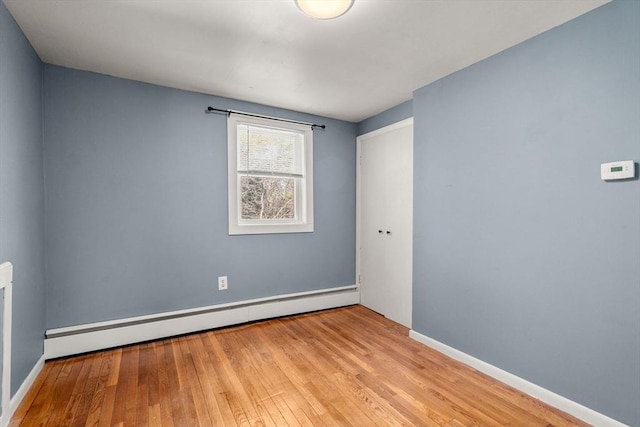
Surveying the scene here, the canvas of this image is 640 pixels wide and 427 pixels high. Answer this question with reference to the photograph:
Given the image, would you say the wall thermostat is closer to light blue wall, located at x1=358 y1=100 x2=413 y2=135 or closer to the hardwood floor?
the hardwood floor

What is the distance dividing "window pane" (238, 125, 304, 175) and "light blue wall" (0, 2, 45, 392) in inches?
65.6

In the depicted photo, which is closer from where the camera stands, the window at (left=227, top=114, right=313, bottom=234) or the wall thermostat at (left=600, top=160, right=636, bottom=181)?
the wall thermostat at (left=600, top=160, right=636, bottom=181)

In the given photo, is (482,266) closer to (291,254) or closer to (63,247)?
(291,254)

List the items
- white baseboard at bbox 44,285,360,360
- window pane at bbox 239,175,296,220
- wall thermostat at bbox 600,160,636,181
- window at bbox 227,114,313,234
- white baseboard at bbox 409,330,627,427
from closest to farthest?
1. wall thermostat at bbox 600,160,636,181
2. white baseboard at bbox 409,330,627,427
3. white baseboard at bbox 44,285,360,360
4. window at bbox 227,114,313,234
5. window pane at bbox 239,175,296,220

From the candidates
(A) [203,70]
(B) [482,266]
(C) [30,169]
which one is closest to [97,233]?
(C) [30,169]

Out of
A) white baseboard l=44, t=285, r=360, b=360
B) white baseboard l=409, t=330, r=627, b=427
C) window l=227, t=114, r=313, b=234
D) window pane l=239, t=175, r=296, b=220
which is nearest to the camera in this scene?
white baseboard l=409, t=330, r=627, b=427

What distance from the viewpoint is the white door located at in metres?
3.29

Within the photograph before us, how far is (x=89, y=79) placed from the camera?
2623 millimetres

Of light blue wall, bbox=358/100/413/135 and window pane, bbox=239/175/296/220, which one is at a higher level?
light blue wall, bbox=358/100/413/135

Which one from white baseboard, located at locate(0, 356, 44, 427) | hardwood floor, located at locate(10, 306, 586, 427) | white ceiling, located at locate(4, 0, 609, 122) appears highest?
white ceiling, located at locate(4, 0, 609, 122)

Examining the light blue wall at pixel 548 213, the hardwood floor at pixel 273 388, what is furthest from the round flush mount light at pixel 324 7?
the hardwood floor at pixel 273 388

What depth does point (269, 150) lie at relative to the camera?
353 centimetres

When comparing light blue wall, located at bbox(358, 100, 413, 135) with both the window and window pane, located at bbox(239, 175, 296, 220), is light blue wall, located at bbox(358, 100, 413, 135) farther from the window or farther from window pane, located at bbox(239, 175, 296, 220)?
window pane, located at bbox(239, 175, 296, 220)

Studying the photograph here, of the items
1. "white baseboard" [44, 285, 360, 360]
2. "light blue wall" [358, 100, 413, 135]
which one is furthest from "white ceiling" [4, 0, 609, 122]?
"white baseboard" [44, 285, 360, 360]
